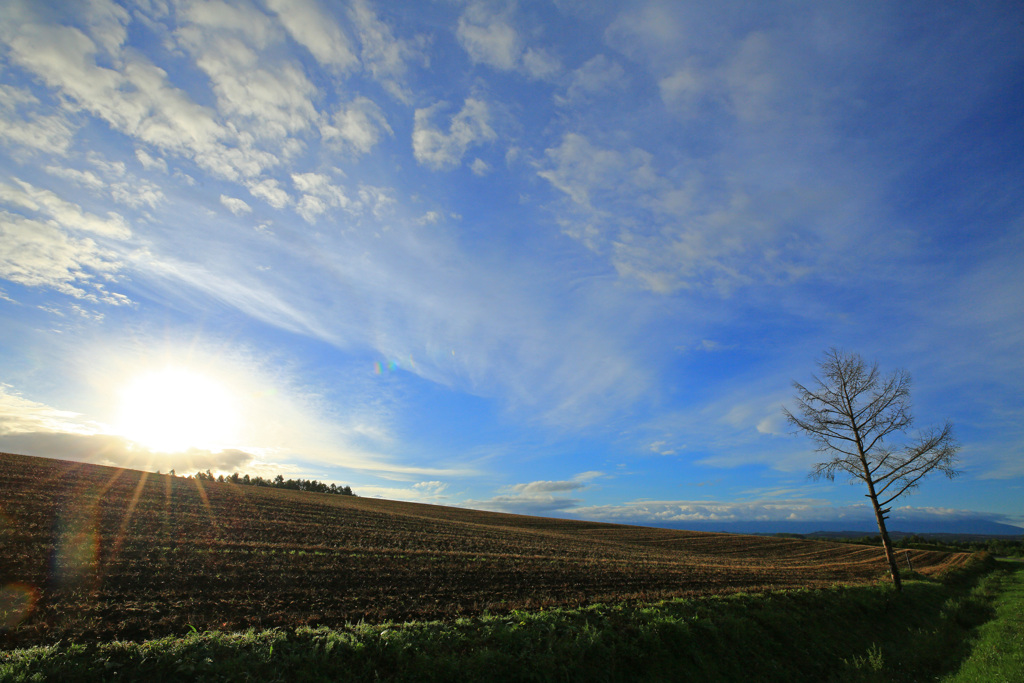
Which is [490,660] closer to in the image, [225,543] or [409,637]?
[409,637]

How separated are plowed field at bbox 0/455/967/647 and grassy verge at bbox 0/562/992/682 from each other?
133 inches

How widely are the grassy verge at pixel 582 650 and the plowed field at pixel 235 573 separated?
3.37 m

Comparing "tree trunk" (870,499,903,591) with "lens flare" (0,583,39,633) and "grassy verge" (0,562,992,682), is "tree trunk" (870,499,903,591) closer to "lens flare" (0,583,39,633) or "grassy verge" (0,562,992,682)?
"grassy verge" (0,562,992,682)

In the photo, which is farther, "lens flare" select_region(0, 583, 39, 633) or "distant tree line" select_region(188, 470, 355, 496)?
"distant tree line" select_region(188, 470, 355, 496)

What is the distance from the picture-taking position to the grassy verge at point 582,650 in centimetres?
629

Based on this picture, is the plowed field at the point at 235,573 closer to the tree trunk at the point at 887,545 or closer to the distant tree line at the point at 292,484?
the tree trunk at the point at 887,545

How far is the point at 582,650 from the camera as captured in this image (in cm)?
862

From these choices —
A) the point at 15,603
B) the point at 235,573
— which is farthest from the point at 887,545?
the point at 15,603

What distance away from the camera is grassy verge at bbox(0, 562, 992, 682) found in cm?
629

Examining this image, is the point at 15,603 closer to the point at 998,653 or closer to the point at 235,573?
the point at 235,573

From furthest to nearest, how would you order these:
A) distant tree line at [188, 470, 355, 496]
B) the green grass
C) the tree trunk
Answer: distant tree line at [188, 470, 355, 496], the tree trunk, the green grass

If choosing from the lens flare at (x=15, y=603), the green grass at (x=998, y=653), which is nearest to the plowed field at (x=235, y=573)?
the lens flare at (x=15, y=603)

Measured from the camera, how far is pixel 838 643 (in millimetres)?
12734

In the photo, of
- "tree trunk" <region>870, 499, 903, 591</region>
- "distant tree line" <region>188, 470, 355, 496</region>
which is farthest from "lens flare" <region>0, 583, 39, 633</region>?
"distant tree line" <region>188, 470, 355, 496</region>
